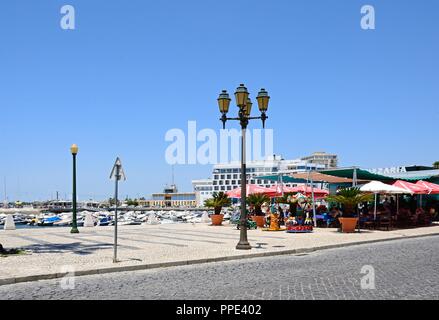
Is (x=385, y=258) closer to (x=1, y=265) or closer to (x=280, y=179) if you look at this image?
(x=1, y=265)

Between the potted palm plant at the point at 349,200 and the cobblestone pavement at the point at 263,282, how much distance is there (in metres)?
8.94

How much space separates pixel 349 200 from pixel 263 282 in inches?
537

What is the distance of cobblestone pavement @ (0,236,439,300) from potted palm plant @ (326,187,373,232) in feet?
29.3

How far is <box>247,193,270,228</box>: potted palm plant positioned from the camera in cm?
2616

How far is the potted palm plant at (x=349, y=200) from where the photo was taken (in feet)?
70.8

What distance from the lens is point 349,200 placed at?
70.9 feet

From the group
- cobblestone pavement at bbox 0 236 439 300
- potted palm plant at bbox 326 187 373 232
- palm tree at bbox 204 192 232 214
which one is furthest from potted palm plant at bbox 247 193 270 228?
cobblestone pavement at bbox 0 236 439 300

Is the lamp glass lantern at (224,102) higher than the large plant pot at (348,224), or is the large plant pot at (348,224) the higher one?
the lamp glass lantern at (224,102)

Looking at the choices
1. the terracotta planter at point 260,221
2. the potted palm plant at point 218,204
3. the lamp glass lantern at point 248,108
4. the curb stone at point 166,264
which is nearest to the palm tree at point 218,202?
the potted palm plant at point 218,204

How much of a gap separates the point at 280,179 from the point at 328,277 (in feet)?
69.6

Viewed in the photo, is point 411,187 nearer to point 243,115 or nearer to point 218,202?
point 218,202

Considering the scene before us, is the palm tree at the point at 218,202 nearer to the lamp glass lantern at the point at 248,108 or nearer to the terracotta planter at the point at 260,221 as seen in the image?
the terracotta planter at the point at 260,221

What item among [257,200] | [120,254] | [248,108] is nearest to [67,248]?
[120,254]
